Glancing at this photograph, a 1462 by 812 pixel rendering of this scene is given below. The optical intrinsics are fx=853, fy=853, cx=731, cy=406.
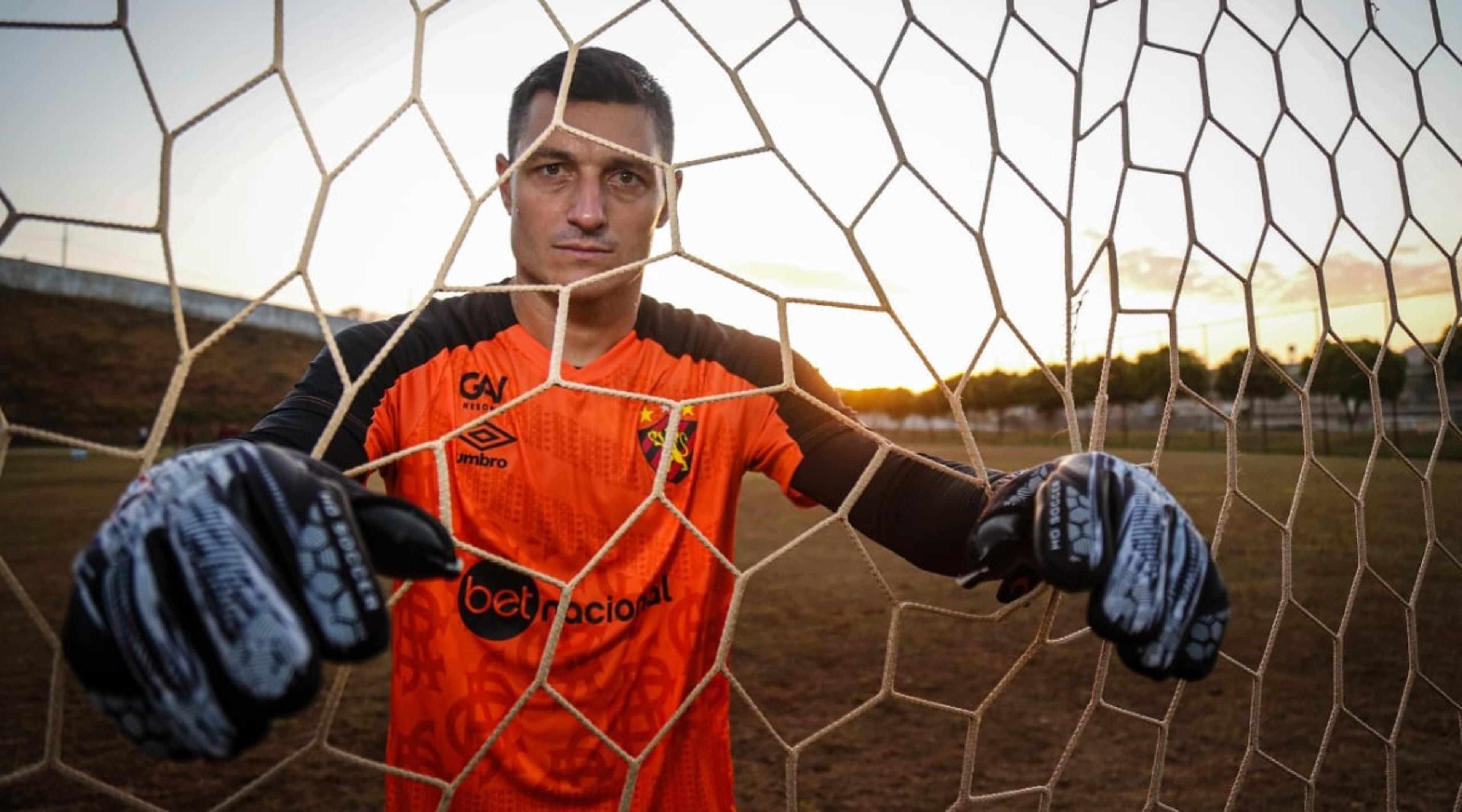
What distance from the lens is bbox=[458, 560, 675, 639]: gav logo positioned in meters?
1.12

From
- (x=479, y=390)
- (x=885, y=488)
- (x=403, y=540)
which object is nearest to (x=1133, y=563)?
(x=885, y=488)

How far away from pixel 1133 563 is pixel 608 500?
2.24ft

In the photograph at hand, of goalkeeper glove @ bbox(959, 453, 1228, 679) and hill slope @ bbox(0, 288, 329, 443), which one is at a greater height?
hill slope @ bbox(0, 288, 329, 443)

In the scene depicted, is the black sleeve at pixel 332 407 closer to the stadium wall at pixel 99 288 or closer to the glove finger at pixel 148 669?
the glove finger at pixel 148 669

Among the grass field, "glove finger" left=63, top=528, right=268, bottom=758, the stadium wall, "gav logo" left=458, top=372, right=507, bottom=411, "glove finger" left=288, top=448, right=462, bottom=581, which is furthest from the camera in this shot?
the stadium wall

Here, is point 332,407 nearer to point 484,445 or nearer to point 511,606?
point 484,445

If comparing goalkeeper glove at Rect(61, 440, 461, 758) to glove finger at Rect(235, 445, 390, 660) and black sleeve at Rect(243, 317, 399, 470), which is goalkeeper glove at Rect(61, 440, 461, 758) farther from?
black sleeve at Rect(243, 317, 399, 470)

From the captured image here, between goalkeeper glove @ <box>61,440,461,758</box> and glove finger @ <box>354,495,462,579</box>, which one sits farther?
glove finger @ <box>354,495,462,579</box>

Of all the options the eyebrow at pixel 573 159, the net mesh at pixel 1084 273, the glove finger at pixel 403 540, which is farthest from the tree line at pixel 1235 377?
the glove finger at pixel 403 540

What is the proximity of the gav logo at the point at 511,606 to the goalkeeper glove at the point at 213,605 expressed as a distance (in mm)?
517

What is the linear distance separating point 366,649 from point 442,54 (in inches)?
26.0

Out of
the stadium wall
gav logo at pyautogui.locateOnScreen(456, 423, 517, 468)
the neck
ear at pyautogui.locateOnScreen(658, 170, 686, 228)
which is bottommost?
gav logo at pyautogui.locateOnScreen(456, 423, 517, 468)

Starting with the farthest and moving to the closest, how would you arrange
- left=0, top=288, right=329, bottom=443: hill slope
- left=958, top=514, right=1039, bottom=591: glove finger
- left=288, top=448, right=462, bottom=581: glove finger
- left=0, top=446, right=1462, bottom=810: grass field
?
left=0, top=288, right=329, bottom=443: hill slope → left=0, top=446, right=1462, bottom=810: grass field → left=958, top=514, right=1039, bottom=591: glove finger → left=288, top=448, right=462, bottom=581: glove finger

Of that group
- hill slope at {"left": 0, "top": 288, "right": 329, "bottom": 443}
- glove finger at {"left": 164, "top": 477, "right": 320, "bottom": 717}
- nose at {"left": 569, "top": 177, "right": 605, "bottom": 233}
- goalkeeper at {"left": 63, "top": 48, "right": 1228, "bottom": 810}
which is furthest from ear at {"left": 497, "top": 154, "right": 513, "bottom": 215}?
hill slope at {"left": 0, "top": 288, "right": 329, "bottom": 443}
